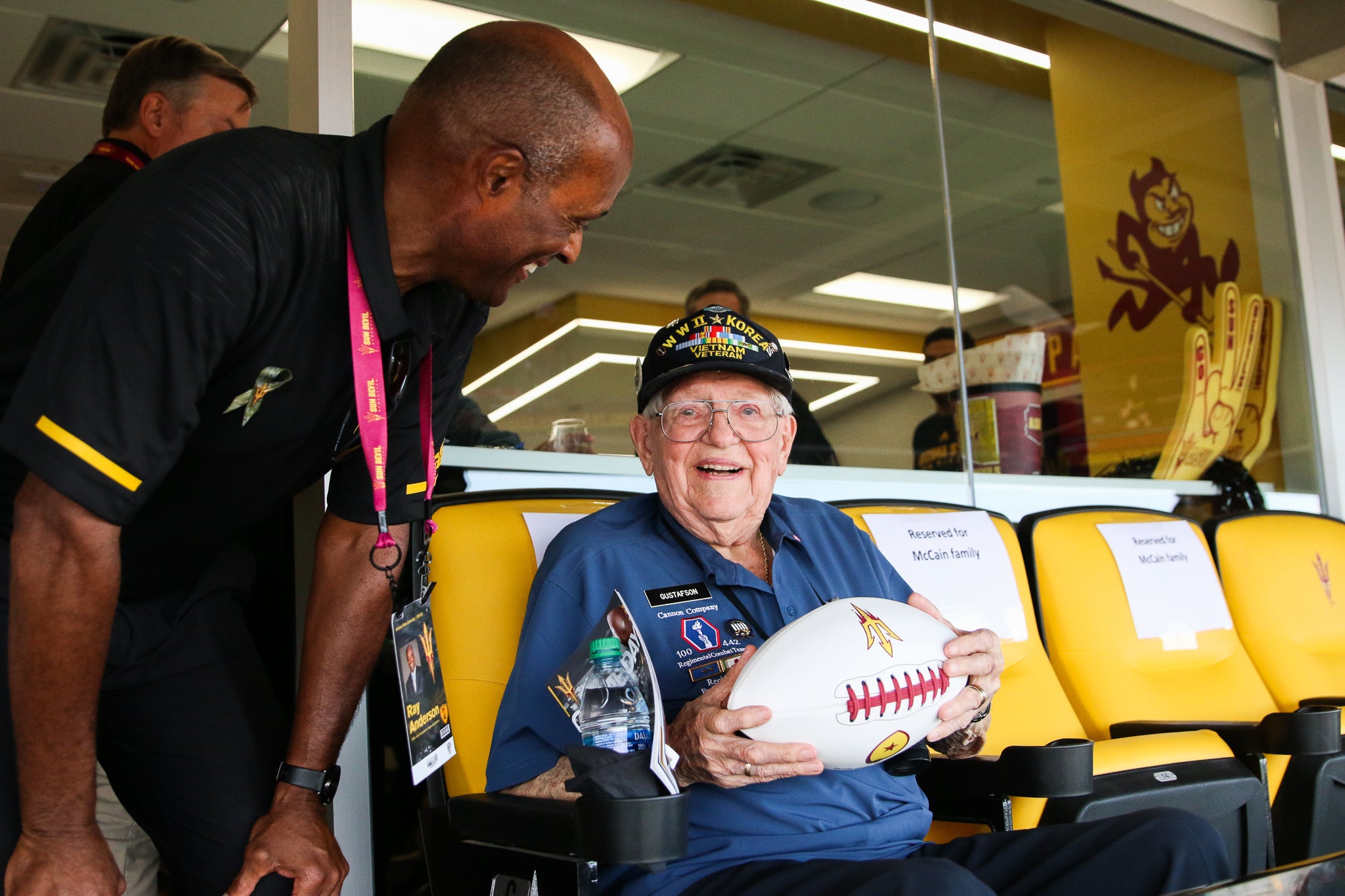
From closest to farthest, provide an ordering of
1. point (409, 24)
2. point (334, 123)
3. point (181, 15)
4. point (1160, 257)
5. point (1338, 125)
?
point (334, 123), point (409, 24), point (1160, 257), point (181, 15), point (1338, 125)

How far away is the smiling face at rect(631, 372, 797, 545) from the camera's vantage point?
68.3 inches

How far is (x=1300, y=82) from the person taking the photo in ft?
14.4

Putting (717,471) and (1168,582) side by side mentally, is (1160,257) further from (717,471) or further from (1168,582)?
(717,471)

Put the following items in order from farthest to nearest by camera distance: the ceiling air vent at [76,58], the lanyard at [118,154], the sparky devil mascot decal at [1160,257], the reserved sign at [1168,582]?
the ceiling air vent at [76,58]
the sparky devil mascot decal at [1160,257]
the reserved sign at [1168,582]
the lanyard at [118,154]

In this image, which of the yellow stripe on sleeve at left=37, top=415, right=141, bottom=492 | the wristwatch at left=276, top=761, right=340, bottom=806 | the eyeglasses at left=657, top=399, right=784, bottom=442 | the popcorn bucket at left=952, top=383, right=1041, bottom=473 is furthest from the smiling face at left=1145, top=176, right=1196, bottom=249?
the yellow stripe on sleeve at left=37, top=415, right=141, bottom=492

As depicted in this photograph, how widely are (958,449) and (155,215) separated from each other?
2.84 metres

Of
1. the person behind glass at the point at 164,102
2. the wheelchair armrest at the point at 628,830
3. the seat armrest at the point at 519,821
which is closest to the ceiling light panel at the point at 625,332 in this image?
the person behind glass at the point at 164,102

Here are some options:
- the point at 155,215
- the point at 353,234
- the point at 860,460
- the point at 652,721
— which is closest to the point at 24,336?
the point at 155,215

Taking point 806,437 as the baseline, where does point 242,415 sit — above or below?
below

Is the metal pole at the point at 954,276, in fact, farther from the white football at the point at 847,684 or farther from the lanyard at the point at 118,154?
the lanyard at the point at 118,154

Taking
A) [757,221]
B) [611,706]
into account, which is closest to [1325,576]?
[611,706]

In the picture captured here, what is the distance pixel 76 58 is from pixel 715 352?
486 centimetres

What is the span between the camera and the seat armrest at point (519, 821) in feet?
3.98

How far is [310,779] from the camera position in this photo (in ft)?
4.76
